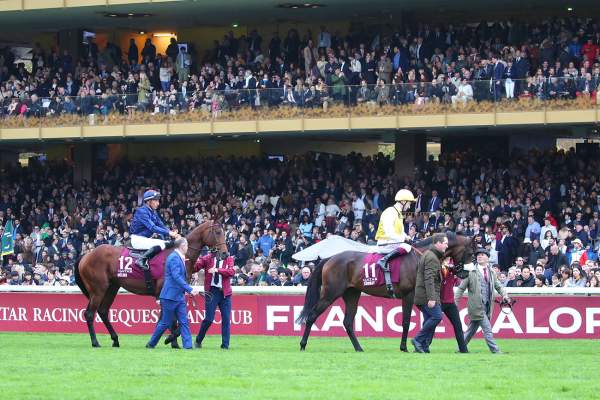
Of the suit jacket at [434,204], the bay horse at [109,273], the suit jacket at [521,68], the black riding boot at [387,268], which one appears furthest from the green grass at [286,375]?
the suit jacket at [521,68]

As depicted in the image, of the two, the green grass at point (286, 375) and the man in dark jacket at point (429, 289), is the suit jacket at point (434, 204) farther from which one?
the man in dark jacket at point (429, 289)

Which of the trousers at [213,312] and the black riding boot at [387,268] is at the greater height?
the black riding boot at [387,268]

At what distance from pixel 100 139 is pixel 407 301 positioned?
19.7 meters

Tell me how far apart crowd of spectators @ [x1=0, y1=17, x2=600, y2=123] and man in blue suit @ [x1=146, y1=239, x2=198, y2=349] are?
45.6 feet

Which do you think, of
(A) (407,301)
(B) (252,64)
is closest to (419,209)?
(B) (252,64)

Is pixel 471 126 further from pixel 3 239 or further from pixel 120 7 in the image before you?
pixel 3 239

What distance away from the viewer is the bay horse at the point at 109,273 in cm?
1755

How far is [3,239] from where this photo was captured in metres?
33.4

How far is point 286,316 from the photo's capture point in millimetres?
22250

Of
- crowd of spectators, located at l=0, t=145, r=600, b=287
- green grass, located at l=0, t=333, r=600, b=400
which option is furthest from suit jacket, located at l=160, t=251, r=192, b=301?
crowd of spectators, located at l=0, t=145, r=600, b=287

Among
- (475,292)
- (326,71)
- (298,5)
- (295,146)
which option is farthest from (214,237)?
(295,146)

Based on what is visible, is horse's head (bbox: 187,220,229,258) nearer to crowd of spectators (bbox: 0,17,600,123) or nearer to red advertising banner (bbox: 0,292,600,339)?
red advertising banner (bbox: 0,292,600,339)

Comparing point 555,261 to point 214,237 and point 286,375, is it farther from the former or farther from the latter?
point 286,375

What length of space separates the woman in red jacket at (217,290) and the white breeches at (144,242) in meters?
0.61
